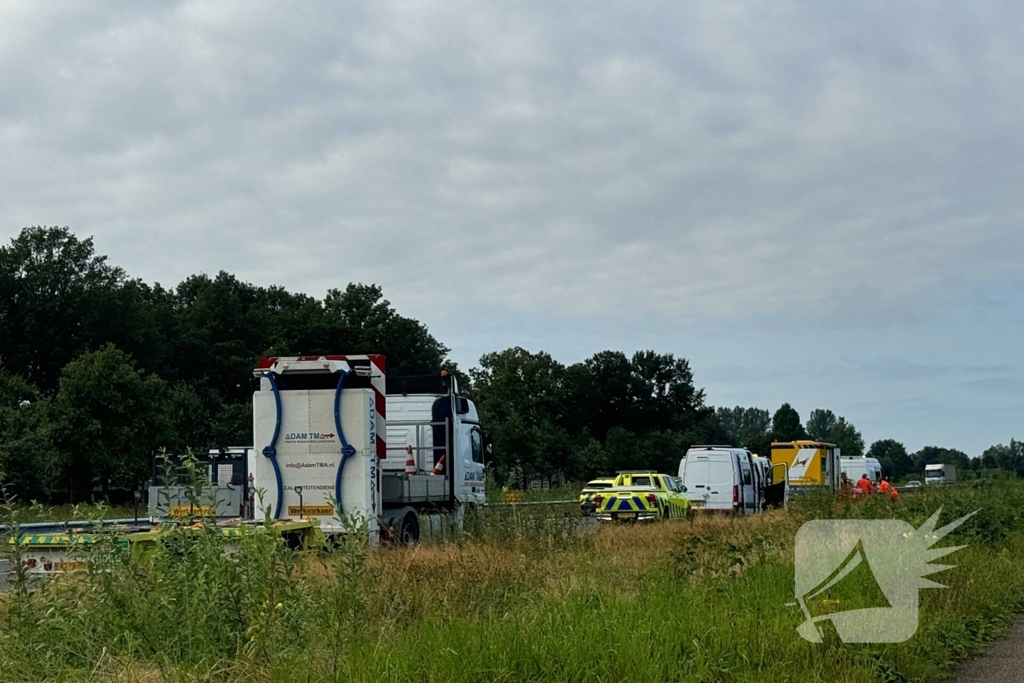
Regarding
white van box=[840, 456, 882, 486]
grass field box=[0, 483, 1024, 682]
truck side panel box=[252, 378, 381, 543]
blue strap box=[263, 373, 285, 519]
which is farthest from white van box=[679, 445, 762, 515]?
white van box=[840, 456, 882, 486]

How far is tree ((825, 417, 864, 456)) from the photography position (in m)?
143

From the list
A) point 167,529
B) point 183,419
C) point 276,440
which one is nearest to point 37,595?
point 167,529

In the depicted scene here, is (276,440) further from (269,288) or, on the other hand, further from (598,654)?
(269,288)

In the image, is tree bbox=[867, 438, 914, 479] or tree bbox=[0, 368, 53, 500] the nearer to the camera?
tree bbox=[0, 368, 53, 500]

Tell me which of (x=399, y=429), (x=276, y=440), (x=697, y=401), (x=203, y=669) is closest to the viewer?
(x=203, y=669)

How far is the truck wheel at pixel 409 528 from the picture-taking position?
17.2 m

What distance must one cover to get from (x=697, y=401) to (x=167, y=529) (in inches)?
3683

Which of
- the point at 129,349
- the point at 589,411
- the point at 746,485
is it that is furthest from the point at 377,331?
the point at 746,485

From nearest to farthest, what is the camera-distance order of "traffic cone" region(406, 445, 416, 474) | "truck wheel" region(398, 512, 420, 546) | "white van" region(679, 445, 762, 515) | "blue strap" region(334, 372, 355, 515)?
"blue strap" region(334, 372, 355, 515)
"truck wheel" region(398, 512, 420, 546)
"traffic cone" region(406, 445, 416, 474)
"white van" region(679, 445, 762, 515)

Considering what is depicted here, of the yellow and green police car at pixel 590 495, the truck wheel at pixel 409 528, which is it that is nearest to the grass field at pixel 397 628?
the truck wheel at pixel 409 528

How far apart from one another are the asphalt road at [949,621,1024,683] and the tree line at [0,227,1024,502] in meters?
35.9

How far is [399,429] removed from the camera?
2027cm

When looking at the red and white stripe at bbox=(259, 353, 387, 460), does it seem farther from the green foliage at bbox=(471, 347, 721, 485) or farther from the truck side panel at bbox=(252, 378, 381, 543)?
the green foliage at bbox=(471, 347, 721, 485)

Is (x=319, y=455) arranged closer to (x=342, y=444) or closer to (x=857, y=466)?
(x=342, y=444)
